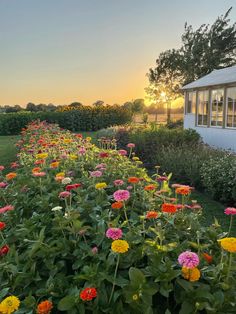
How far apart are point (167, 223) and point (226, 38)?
31.7 meters

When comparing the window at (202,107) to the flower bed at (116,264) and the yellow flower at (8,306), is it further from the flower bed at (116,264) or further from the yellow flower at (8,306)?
the yellow flower at (8,306)

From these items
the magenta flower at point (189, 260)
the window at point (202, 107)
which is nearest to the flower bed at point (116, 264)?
the magenta flower at point (189, 260)

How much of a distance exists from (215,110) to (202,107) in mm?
1359

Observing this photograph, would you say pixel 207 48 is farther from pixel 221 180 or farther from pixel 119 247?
pixel 119 247

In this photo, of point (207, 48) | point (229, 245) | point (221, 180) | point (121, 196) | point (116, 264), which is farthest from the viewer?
point (207, 48)

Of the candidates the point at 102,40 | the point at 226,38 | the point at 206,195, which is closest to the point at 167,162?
the point at 206,195

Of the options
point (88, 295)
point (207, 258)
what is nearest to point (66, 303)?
point (88, 295)

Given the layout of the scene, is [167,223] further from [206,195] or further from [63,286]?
[206,195]

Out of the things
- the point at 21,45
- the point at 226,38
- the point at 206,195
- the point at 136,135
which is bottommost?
the point at 206,195

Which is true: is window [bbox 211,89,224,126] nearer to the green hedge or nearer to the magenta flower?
the green hedge

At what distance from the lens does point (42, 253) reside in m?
1.92

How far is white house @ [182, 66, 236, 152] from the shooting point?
13.7 metres

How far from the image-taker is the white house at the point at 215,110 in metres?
13.7

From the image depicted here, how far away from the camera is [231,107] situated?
45.5 feet
